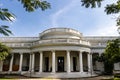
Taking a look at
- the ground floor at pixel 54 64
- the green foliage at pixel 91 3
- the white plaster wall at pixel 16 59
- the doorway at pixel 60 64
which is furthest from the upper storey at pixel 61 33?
the green foliage at pixel 91 3

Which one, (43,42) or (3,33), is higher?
(43,42)

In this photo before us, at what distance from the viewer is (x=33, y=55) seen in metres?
32.4

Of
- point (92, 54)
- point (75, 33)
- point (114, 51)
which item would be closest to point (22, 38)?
point (75, 33)

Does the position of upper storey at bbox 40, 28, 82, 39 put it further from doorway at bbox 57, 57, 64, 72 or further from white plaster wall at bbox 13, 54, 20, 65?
white plaster wall at bbox 13, 54, 20, 65

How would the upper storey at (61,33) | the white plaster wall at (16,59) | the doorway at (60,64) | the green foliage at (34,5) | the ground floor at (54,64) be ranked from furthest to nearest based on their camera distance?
the white plaster wall at (16,59), the upper storey at (61,33), the doorway at (60,64), the ground floor at (54,64), the green foliage at (34,5)

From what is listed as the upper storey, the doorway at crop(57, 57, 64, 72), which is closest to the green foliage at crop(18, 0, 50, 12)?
the doorway at crop(57, 57, 64, 72)

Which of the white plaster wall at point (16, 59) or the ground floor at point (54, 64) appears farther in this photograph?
the white plaster wall at point (16, 59)

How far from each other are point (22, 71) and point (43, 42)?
302 inches

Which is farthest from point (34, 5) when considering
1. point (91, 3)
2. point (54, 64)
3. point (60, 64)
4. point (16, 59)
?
point (16, 59)

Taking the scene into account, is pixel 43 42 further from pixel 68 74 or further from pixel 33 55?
pixel 68 74

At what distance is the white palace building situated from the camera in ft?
96.4

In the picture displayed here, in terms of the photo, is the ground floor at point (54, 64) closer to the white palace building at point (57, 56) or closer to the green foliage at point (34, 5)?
the white palace building at point (57, 56)

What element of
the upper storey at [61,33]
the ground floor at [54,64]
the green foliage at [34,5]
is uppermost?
the upper storey at [61,33]

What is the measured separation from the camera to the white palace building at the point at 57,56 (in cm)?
2938
